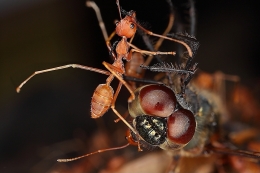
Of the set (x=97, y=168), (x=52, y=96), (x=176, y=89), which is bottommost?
(x=97, y=168)

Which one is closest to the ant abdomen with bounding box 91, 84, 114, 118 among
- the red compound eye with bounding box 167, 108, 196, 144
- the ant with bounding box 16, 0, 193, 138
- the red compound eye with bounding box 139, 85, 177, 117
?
the ant with bounding box 16, 0, 193, 138

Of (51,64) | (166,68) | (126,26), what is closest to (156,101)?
(166,68)

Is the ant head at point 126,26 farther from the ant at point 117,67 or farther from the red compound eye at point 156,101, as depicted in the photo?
the red compound eye at point 156,101

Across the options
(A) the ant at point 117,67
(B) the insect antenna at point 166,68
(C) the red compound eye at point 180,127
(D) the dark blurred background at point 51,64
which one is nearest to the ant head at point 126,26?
(A) the ant at point 117,67

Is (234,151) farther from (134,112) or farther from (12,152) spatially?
(12,152)

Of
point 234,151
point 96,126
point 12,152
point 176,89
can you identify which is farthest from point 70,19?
point 234,151

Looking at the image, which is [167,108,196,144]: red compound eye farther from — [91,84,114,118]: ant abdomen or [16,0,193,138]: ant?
[91,84,114,118]: ant abdomen

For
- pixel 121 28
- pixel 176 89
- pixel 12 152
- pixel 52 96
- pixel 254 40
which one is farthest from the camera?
pixel 254 40
